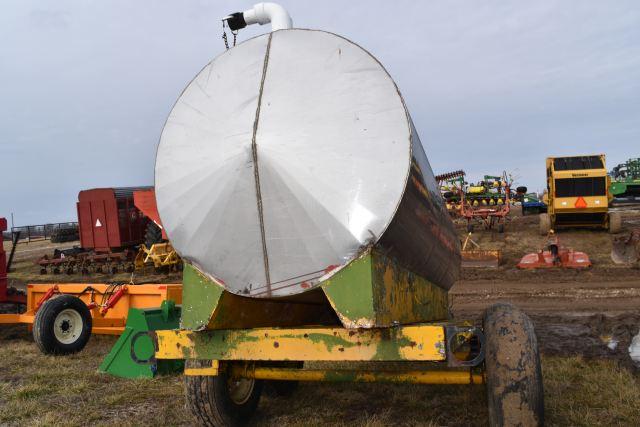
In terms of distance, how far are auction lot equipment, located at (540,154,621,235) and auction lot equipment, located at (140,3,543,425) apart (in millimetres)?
15491

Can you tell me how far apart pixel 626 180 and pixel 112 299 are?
32431 mm

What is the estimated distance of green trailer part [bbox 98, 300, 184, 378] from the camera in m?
5.66

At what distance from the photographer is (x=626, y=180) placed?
31.8 meters

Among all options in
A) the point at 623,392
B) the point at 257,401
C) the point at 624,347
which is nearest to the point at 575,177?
the point at 624,347

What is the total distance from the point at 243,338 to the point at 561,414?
8.12ft

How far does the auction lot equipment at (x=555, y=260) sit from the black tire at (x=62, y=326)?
10247 mm

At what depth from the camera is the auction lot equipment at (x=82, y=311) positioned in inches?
258

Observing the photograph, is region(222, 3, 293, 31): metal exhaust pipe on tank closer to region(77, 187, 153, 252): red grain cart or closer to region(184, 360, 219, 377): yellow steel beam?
region(184, 360, 219, 377): yellow steel beam

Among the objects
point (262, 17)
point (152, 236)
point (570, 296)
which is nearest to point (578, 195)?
point (570, 296)

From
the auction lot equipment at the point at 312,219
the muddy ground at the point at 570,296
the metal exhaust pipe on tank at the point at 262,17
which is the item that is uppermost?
the metal exhaust pipe on tank at the point at 262,17

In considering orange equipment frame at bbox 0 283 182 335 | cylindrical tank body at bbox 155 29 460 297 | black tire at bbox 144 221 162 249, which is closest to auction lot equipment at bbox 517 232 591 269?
orange equipment frame at bbox 0 283 182 335

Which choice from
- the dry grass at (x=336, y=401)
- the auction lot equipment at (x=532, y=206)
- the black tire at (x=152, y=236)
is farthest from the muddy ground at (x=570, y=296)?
the black tire at (x=152, y=236)

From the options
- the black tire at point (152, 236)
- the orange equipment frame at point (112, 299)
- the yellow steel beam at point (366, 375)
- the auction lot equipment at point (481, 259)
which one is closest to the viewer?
the yellow steel beam at point (366, 375)

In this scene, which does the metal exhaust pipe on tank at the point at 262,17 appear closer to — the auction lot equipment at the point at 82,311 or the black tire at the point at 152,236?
the auction lot equipment at the point at 82,311
